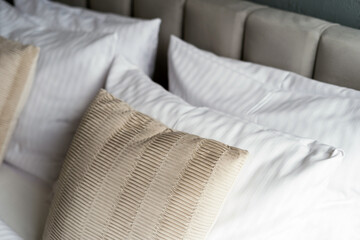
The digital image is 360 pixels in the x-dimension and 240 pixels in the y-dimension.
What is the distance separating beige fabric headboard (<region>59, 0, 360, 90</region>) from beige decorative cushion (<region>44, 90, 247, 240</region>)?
1.18 feet

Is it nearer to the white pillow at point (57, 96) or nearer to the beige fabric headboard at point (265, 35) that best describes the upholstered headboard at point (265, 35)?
the beige fabric headboard at point (265, 35)

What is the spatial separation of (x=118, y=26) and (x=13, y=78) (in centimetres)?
31

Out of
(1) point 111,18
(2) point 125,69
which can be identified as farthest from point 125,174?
(1) point 111,18

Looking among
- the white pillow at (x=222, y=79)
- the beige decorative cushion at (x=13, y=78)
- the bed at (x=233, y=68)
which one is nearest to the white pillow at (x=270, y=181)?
the bed at (x=233, y=68)

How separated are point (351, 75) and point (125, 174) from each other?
1.70ft

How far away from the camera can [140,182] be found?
788 millimetres

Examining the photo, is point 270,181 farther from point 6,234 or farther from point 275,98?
point 6,234

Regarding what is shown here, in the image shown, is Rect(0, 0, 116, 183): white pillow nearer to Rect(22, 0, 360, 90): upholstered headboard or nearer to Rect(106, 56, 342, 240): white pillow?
Rect(22, 0, 360, 90): upholstered headboard

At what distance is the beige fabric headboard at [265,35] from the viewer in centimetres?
99

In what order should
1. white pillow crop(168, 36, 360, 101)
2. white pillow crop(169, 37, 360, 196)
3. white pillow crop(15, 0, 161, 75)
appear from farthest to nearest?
white pillow crop(15, 0, 161, 75), white pillow crop(168, 36, 360, 101), white pillow crop(169, 37, 360, 196)

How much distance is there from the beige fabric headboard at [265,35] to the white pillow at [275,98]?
57mm

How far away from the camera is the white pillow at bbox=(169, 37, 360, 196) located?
86 cm

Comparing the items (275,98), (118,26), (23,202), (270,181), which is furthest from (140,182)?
(118,26)

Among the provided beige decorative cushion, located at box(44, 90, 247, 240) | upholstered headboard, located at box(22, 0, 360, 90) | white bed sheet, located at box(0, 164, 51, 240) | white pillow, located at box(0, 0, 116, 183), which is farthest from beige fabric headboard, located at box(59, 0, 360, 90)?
white bed sheet, located at box(0, 164, 51, 240)
